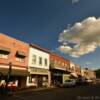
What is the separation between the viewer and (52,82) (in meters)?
47.1

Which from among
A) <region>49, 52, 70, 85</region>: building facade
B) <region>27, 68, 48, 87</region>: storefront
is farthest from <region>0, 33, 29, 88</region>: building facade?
<region>49, 52, 70, 85</region>: building facade

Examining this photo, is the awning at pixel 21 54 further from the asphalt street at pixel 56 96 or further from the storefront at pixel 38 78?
the asphalt street at pixel 56 96

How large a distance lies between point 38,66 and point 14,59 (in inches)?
344

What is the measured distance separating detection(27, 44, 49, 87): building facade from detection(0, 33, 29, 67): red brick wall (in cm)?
198

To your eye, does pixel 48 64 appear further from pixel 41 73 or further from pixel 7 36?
pixel 7 36

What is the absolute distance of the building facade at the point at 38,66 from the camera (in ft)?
120

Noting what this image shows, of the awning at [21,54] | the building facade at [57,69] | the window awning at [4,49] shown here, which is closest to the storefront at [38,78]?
the building facade at [57,69]

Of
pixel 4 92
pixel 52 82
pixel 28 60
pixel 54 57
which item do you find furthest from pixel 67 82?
pixel 4 92

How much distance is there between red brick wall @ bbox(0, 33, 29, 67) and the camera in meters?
29.1

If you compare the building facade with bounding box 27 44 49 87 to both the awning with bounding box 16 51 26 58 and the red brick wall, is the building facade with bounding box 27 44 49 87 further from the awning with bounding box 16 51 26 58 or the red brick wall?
the awning with bounding box 16 51 26 58

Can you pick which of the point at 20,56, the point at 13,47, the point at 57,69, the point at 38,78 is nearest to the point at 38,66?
the point at 38,78

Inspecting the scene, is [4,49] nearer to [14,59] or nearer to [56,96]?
[14,59]

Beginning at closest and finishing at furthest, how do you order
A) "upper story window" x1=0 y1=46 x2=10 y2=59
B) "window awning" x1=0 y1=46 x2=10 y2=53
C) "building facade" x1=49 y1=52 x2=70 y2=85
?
"window awning" x1=0 y1=46 x2=10 y2=53 < "upper story window" x1=0 y1=46 x2=10 y2=59 < "building facade" x1=49 y1=52 x2=70 y2=85

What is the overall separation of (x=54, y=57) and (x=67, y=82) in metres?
8.40
